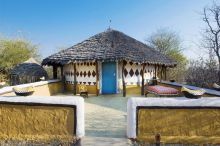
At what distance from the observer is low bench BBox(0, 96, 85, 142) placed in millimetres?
7316

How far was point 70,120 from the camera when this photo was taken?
736 centimetres

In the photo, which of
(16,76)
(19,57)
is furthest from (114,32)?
(19,57)

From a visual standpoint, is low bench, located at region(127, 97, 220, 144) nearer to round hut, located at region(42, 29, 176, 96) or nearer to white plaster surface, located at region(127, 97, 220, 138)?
white plaster surface, located at region(127, 97, 220, 138)

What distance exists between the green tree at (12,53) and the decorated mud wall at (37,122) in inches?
1018

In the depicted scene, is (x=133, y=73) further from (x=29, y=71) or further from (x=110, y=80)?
(x=29, y=71)

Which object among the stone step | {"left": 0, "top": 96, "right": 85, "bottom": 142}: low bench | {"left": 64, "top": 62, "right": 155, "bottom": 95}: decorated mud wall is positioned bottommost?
the stone step

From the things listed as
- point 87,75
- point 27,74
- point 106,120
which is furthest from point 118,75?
point 106,120

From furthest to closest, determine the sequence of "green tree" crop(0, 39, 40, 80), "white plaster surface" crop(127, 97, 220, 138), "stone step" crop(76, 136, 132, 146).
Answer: "green tree" crop(0, 39, 40, 80), "white plaster surface" crop(127, 97, 220, 138), "stone step" crop(76, 136, 132, 146)

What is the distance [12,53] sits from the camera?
3372 cm

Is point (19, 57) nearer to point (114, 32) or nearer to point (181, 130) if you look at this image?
point (114, 32)

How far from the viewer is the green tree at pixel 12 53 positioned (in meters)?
32.6

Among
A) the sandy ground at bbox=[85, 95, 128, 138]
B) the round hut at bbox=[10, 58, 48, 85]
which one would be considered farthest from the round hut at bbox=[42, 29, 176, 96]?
the sandy ground at bbox=[85, 95, 128, 138]

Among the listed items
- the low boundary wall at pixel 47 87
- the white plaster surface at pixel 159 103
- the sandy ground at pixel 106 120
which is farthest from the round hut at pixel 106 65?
the white plaster surface at pixel 159 103

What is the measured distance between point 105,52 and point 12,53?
20.4 metres
